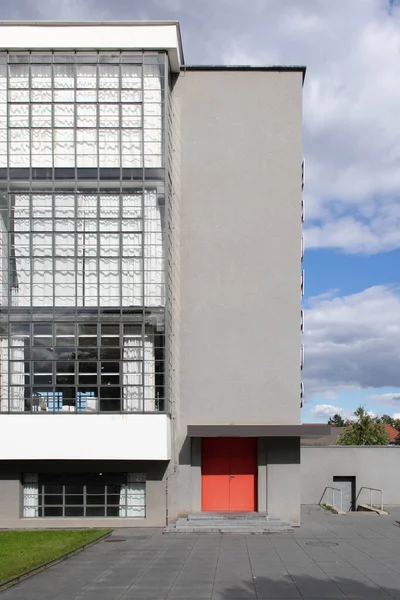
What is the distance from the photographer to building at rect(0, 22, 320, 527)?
25250 millimetres

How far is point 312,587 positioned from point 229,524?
32.2 feet

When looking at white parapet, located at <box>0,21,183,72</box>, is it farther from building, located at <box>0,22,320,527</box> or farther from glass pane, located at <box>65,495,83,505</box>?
glass pane, located at <box>65,495,83,505</box>

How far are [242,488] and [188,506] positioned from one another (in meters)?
2.30

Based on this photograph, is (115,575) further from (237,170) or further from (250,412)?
(237,170)

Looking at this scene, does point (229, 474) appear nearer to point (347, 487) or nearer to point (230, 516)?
point (230, 516)

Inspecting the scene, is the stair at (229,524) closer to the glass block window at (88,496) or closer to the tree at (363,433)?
the glass block window at (88,496)

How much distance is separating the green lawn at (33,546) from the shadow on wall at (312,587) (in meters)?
4.69

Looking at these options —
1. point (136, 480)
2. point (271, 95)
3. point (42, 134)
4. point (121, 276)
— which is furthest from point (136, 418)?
point (271, 95)

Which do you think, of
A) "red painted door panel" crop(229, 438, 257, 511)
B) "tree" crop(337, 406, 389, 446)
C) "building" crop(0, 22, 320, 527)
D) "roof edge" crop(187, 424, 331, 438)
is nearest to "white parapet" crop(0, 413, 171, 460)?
"building" crop(0, 22, 320, 527)

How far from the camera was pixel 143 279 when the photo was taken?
84.1 feet

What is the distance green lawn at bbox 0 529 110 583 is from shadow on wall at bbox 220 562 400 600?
469 centimetres

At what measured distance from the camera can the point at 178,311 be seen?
27172mm

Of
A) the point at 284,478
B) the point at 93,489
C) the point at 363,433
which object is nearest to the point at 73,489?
the point at 93,489

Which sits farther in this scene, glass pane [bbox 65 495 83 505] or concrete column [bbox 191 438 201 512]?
concrete column [bbox 191 438 201 512]
